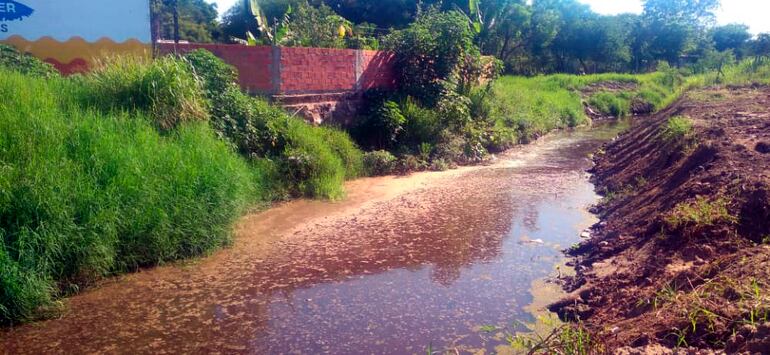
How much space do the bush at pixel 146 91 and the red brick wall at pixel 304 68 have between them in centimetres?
195

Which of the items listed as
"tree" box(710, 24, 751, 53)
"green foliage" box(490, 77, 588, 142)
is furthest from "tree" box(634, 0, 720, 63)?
"green foliage" box(490, 77, 588, 142)

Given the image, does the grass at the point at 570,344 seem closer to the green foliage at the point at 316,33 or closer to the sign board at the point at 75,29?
the sign board at the point at 75,29

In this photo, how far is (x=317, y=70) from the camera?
37.9ft

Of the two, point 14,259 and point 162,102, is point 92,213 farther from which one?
point 162,102

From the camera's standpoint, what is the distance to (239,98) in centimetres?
917

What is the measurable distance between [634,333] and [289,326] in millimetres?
2811

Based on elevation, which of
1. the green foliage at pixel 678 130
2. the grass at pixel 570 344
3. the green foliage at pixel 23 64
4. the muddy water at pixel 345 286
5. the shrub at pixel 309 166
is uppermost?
the green foliage at pixel 23 64

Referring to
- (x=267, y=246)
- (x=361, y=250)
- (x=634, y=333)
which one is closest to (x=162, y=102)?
(x=267, y=246)

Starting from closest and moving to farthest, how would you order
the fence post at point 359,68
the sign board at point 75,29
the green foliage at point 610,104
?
1. the sign board at point 75,29
2. the fence post at point 359,68
3. the green foliage at point 610,104

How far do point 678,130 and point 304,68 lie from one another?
697 cm

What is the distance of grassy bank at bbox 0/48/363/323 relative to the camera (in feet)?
16.9

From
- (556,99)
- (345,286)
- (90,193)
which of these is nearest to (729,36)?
(556,99)

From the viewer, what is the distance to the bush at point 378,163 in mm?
11383

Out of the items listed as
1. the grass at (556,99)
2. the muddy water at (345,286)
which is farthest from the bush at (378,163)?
the grass at (556,99)
